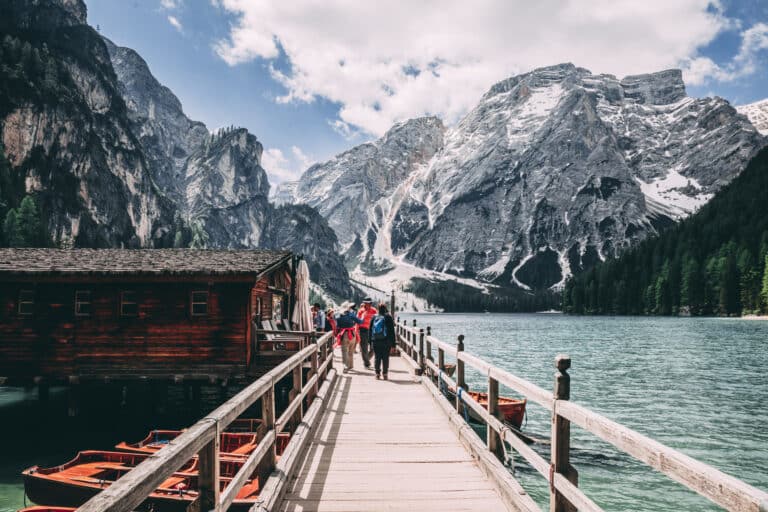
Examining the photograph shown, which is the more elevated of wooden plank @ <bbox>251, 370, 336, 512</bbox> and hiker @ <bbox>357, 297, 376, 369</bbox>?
hiker @ <bbox>357, 297, 376, 369</bbox>

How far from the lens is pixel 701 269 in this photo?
124625 mm

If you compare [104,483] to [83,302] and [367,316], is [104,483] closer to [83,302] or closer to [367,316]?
[367,316]

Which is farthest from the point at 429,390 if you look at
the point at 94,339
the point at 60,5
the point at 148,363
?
the point at 60,5

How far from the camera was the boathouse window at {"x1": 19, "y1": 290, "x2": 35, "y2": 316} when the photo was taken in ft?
67.7

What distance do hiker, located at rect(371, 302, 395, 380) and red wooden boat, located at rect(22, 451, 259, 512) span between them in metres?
6.59

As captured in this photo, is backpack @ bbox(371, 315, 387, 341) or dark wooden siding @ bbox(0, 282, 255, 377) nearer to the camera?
backpack @ bbox(371, 315, 387, 341)

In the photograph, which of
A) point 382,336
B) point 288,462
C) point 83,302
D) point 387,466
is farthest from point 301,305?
point 288,462

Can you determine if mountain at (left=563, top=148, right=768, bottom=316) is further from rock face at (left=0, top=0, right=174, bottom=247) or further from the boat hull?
rock face at (left=0, top=0, right=174, bottom=247)

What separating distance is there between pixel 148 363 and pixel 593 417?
20026mm

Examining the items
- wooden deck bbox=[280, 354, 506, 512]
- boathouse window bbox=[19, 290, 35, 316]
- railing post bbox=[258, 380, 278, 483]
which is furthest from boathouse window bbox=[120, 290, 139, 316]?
railing post bbox=[258, 380, 278, 483]

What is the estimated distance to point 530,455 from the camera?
5453mm

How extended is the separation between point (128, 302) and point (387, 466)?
16.7 m

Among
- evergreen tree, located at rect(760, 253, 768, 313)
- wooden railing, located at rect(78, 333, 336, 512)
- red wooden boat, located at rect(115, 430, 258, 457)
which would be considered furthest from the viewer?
evergreen tree, located at rect(760, 253, 768, 313)

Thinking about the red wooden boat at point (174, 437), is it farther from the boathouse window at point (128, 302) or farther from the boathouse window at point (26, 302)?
the boathouse window at point (26, 302)
